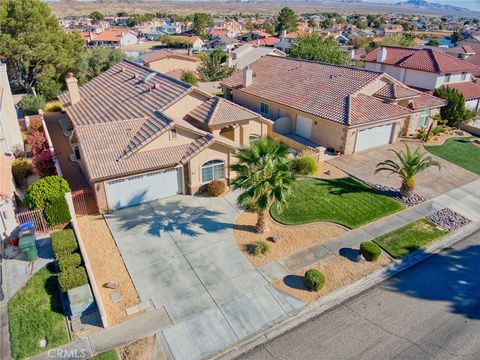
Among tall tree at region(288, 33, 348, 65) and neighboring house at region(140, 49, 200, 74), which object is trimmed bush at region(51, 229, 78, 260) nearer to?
tall tree at region(288, 33, 348, 65)

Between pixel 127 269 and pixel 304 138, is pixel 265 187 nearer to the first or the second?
pixel 127 269

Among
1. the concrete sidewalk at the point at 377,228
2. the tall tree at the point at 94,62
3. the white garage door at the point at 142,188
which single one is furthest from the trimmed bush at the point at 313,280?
the tall tree at the point at 94,62

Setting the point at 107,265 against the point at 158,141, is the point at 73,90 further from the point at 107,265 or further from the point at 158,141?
the point at 107,265

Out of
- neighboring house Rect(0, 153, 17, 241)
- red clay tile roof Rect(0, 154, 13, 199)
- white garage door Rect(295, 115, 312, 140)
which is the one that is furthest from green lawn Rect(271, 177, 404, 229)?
red clay tile roof Rect(0, 154, 13, 199)

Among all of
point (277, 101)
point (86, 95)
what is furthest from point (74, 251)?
point (277, 101)

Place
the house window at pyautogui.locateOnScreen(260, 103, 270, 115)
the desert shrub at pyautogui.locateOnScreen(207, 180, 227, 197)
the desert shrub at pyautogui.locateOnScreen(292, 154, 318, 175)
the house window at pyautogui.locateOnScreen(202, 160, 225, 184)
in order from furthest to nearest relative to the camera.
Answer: the house window at pyautogui.locateOnScreen(260, 103, 270, 115)
the desert shrub at pyautogui.locateOnScreen(292, 154, 318, 175)
the house window at pyautogui.locateOnScreen(202, 160, 225, 184)
the desert shrub at pyautogui.locateOnScreen(207, 180, 227, 197)

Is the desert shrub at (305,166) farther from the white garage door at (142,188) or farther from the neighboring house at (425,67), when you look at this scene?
the neighboring house at (425,67)
